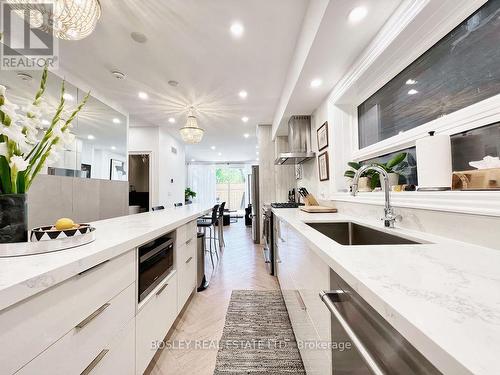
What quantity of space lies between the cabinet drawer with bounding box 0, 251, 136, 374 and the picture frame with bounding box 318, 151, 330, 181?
7.38 feet

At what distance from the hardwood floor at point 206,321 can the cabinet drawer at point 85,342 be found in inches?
25.4

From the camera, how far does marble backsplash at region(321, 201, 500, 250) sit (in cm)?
77

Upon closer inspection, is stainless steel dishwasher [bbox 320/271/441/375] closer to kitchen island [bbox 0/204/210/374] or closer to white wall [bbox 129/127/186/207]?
kitchen island [bbox 0/204/210/374]

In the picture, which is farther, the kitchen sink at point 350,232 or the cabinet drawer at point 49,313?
the kitchen sink at point 350,232

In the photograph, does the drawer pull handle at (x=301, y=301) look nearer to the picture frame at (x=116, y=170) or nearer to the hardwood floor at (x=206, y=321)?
the hardwood floor at (x=206, y=321)

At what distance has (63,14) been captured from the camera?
1.42 metres

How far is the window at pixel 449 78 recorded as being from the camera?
0.95 meters

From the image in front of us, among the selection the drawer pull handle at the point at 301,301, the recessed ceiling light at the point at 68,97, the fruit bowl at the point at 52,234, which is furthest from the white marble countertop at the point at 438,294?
the recessed ceiling light at the point at 68,97

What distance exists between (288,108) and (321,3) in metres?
1.56

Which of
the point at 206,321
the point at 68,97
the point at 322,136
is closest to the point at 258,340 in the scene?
the point at 206,321

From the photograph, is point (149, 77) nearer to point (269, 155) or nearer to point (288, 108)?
point (288, 108)

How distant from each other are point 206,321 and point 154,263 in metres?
0.90

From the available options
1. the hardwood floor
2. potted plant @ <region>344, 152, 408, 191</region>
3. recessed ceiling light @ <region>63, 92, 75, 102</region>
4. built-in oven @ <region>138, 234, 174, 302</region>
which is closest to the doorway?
recessed ceiling light @ <region>63, 92, 75, 102</region>

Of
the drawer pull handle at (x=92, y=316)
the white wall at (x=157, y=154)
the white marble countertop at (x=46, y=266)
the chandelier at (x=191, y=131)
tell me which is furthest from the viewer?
the white wall at (x=157, y=154)
